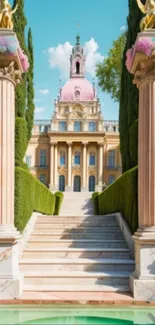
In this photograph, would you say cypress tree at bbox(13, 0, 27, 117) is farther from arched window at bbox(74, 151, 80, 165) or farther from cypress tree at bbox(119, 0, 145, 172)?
arched window at bbox(74, 151, 80, 165)

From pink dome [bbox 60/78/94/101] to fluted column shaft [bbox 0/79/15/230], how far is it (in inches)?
1950

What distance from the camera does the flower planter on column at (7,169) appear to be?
6961mm

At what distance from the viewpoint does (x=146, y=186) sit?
7.18 metres

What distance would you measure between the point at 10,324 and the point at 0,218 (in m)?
2.17

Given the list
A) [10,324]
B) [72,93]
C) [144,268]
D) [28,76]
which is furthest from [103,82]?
[72,93]

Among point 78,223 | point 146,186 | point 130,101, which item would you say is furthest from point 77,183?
point 146,186

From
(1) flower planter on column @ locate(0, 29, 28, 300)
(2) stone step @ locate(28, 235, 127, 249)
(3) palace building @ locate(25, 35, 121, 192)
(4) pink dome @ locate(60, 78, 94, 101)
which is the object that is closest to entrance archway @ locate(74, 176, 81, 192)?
(3) palace building @ locate(25, 35, 121, 192)

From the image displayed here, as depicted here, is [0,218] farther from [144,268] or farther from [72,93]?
[72,93]

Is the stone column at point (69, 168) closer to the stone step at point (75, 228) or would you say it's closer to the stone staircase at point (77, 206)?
the stone staircase at point (77, 206)

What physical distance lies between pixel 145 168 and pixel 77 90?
51.3 m

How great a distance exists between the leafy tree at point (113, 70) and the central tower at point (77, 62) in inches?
1483

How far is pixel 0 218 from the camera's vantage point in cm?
711

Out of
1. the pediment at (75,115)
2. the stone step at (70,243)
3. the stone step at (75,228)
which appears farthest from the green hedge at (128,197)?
the pediment at (75,115)

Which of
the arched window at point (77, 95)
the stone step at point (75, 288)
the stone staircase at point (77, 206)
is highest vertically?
the arched window at point (77, 95)
